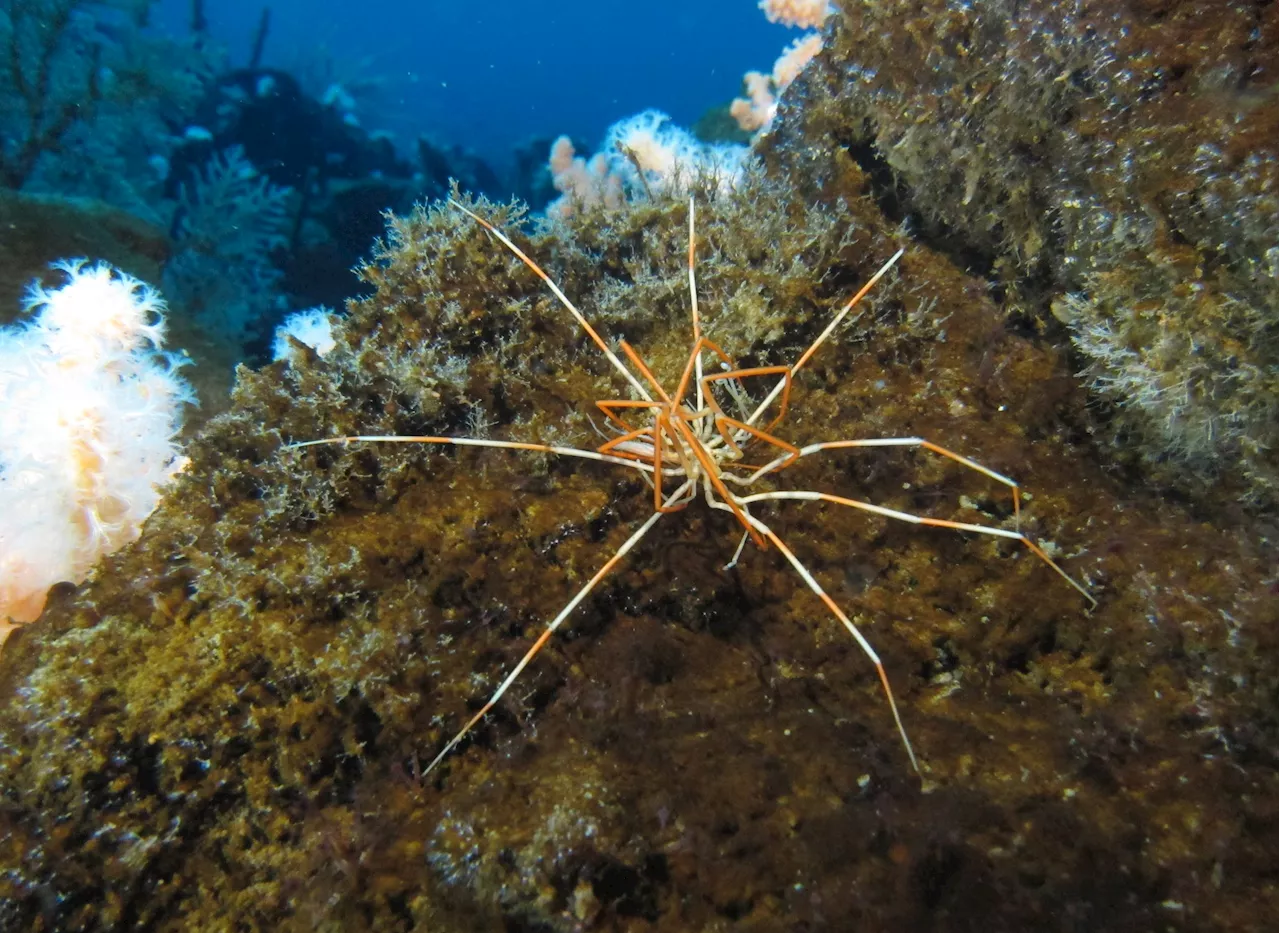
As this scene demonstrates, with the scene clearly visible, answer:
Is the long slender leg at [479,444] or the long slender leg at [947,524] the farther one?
the long slender leg at [479,444]

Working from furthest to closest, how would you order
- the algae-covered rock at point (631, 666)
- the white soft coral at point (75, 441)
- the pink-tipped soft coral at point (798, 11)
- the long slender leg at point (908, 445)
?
the pink-tipped soft coral at point (798, 11)
the white soft coral at point (75, 441)
the long slender leg at point (908, 445)
the algae-covered rock at point (631, 666)

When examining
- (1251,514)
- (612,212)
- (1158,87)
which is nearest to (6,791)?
(612,212)

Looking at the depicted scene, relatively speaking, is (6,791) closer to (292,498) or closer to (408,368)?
(292,498)

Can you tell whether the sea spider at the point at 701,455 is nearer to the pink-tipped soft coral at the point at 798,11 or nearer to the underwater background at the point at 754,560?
the underwater background at the point at 754,560

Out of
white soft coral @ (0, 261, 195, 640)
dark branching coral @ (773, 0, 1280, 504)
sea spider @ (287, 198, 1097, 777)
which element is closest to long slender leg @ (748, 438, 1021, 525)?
sea spider @ (287, 198, 1097, 777)

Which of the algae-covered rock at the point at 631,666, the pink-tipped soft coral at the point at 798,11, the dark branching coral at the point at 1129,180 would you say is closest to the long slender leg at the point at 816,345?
the algae-covered rock at the point at 631,666

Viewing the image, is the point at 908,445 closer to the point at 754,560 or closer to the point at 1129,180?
the point at 754,560

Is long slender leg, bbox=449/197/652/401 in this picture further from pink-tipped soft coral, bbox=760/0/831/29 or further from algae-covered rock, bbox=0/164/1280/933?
pink-tipped soft coral, bbox=760/0/831/29
